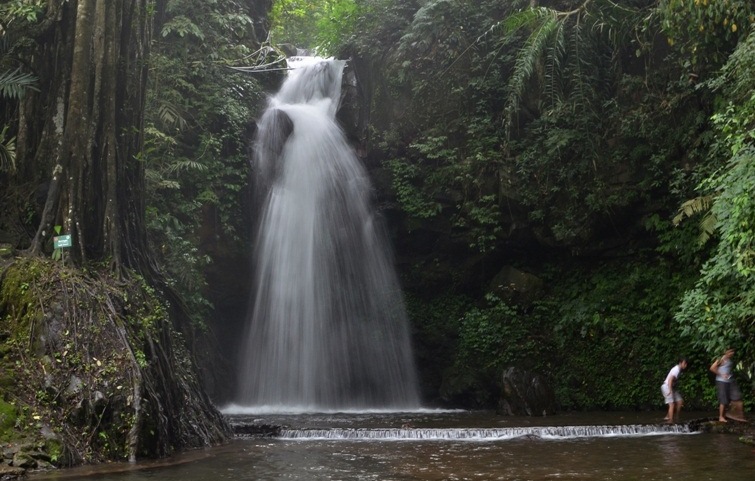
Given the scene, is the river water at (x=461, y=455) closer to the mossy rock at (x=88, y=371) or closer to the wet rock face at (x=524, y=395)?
the mossy rock at (x=88, y=371)

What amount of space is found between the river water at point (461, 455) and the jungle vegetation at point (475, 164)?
2.47 m

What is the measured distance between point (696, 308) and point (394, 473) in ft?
20.3

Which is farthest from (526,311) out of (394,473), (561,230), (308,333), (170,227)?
(394,473)

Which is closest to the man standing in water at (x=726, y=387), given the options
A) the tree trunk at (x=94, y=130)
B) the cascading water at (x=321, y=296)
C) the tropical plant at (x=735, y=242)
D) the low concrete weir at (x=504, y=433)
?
the tropical plant at (x=735, y=242)

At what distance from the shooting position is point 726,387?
40.1 feet

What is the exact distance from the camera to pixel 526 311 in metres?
17.7

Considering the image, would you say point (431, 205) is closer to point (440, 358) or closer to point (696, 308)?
point (440, 358)

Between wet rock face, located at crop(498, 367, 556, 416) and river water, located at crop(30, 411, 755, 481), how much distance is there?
1.07 metres

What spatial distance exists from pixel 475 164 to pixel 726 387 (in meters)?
7.77

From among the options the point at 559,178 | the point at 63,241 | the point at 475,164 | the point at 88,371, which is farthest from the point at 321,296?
the point at 88,371

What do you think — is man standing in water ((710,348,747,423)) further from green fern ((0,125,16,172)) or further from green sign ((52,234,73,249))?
green fern ((0,125,16,172))

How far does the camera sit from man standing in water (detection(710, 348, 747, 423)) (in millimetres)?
12188

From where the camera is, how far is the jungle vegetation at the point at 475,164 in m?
11.9

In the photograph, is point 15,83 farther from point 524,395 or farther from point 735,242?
point 735,242
